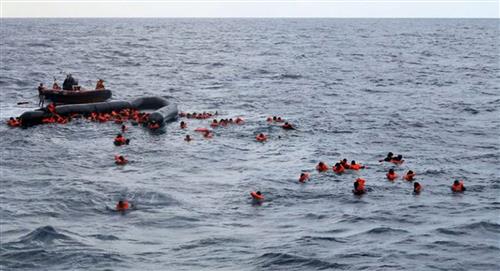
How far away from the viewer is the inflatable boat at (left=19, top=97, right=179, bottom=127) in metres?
38.2

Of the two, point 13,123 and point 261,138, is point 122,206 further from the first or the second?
point 13,123

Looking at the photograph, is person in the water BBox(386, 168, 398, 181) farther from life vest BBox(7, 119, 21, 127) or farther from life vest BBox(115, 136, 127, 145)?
life vest BBox(7, 119, 21, 127)

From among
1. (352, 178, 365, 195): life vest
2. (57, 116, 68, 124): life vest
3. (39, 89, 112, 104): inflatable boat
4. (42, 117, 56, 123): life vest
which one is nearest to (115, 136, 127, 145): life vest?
(57, 116, 68, 124): life vest

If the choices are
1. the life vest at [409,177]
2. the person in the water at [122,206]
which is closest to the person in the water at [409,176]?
the life vest at [409,177]

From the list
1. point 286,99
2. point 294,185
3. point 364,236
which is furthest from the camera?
point 286,99

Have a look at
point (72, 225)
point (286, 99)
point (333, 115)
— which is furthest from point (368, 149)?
point (286, 99)

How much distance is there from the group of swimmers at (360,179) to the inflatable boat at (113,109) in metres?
14.0

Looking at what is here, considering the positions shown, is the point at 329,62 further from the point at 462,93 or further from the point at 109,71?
the point at 462,93

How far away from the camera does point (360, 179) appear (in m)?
25.5

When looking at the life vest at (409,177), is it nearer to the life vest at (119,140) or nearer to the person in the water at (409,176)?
the person in the water at (409,176)

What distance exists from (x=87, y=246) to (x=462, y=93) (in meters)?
43.5

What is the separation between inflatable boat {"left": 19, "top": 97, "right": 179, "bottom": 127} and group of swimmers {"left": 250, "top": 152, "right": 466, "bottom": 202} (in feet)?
46.0

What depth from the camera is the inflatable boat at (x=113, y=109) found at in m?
38.2

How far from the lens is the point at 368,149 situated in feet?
110
